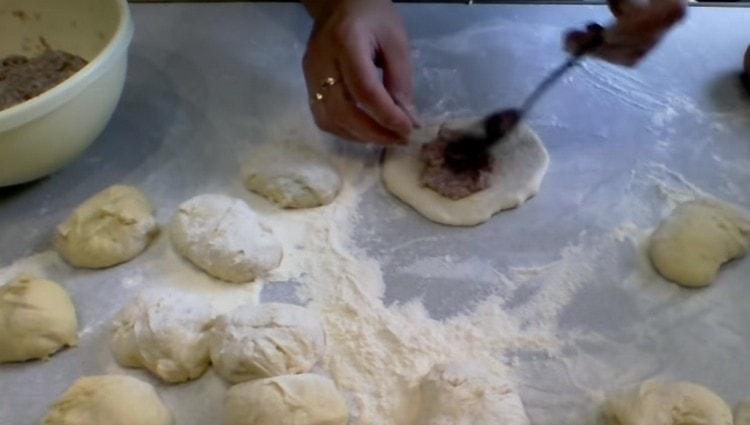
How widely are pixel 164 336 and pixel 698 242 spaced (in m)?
0.76

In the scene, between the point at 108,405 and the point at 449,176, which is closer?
the point at 108,405

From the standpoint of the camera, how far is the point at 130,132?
1.51 metres

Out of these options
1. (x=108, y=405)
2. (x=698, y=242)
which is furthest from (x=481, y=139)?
(x=108, y=405)

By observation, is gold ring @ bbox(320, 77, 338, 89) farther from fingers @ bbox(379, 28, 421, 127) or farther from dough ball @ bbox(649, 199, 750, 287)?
dough ball @ bbox(649, 199, 750, 287)

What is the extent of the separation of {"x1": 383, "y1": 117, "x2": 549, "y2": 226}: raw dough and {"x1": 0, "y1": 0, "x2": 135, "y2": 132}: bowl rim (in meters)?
0.46

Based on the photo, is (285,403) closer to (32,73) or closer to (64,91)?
(64,91)

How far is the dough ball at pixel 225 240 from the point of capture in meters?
1.24

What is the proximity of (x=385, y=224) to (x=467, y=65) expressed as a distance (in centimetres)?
44

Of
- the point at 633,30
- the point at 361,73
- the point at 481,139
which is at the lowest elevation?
the point at 481,139

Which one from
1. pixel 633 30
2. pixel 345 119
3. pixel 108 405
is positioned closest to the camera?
pixel 108 405

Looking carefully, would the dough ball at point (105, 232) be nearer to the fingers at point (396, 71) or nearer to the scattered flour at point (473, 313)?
the scattered flour at point (473, 313)

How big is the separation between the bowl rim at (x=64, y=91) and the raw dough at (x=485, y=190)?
459mm

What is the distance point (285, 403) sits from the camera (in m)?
1.04

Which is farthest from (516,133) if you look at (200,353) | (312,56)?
(200,353)
